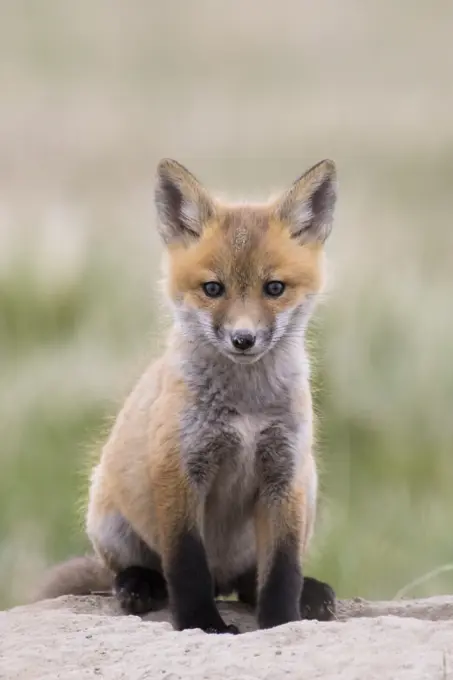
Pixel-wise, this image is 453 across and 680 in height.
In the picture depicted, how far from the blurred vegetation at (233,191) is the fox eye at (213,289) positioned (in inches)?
35.4

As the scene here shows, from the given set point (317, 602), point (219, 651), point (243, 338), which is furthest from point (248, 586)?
point (243, 338)

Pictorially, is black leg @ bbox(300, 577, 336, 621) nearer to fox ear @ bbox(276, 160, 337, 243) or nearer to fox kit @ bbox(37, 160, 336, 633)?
fox kit @ bbox(37, 160, 336, 633)

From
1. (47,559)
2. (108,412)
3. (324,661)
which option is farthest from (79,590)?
(324,661)

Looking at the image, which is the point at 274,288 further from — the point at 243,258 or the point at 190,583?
→ the point at 190,583

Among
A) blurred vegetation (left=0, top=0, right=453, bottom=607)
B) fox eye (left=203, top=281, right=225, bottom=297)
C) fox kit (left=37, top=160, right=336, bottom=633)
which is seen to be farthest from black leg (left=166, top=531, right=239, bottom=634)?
blurred vegetation (left=0, top=0, right=453, bottom=607)

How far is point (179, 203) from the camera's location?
2391 mm

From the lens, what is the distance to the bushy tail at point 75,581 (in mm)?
2770

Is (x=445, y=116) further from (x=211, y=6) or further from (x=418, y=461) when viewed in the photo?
(x=418, y=461)

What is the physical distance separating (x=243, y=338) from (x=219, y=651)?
0.62 metres

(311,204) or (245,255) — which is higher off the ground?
(311,204)

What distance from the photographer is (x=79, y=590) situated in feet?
9.17

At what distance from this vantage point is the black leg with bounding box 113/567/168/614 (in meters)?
2.51

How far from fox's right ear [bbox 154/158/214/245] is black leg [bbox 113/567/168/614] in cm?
84

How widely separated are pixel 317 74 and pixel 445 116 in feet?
1.47
